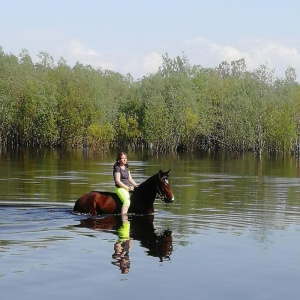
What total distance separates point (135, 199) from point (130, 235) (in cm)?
397

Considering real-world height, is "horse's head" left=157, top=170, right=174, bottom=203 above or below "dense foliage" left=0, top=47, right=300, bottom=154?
below

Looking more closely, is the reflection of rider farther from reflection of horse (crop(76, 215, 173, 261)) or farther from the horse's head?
the horse's head

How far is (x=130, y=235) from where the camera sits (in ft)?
57.2

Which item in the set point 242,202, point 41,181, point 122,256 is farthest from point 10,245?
point 41,181

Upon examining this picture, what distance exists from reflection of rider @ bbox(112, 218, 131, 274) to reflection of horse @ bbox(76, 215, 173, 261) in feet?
0.25

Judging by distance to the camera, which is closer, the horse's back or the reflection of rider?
the reflection of rider

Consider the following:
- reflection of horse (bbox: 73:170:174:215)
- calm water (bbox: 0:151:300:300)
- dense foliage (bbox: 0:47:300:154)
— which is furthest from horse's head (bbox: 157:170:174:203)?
dense foliage (bbox: 0:47:300:154)

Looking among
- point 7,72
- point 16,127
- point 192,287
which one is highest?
point 7,72

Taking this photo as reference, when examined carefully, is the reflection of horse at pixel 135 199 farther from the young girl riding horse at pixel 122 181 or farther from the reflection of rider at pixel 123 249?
the reflection of rider at pixel 123 249

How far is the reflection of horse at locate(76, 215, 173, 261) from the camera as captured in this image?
1556 cm

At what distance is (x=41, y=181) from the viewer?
37.5 meters

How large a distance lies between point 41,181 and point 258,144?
69.6 meters

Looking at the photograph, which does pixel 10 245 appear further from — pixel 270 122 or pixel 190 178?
pixel 270 122

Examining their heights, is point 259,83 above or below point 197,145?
above
